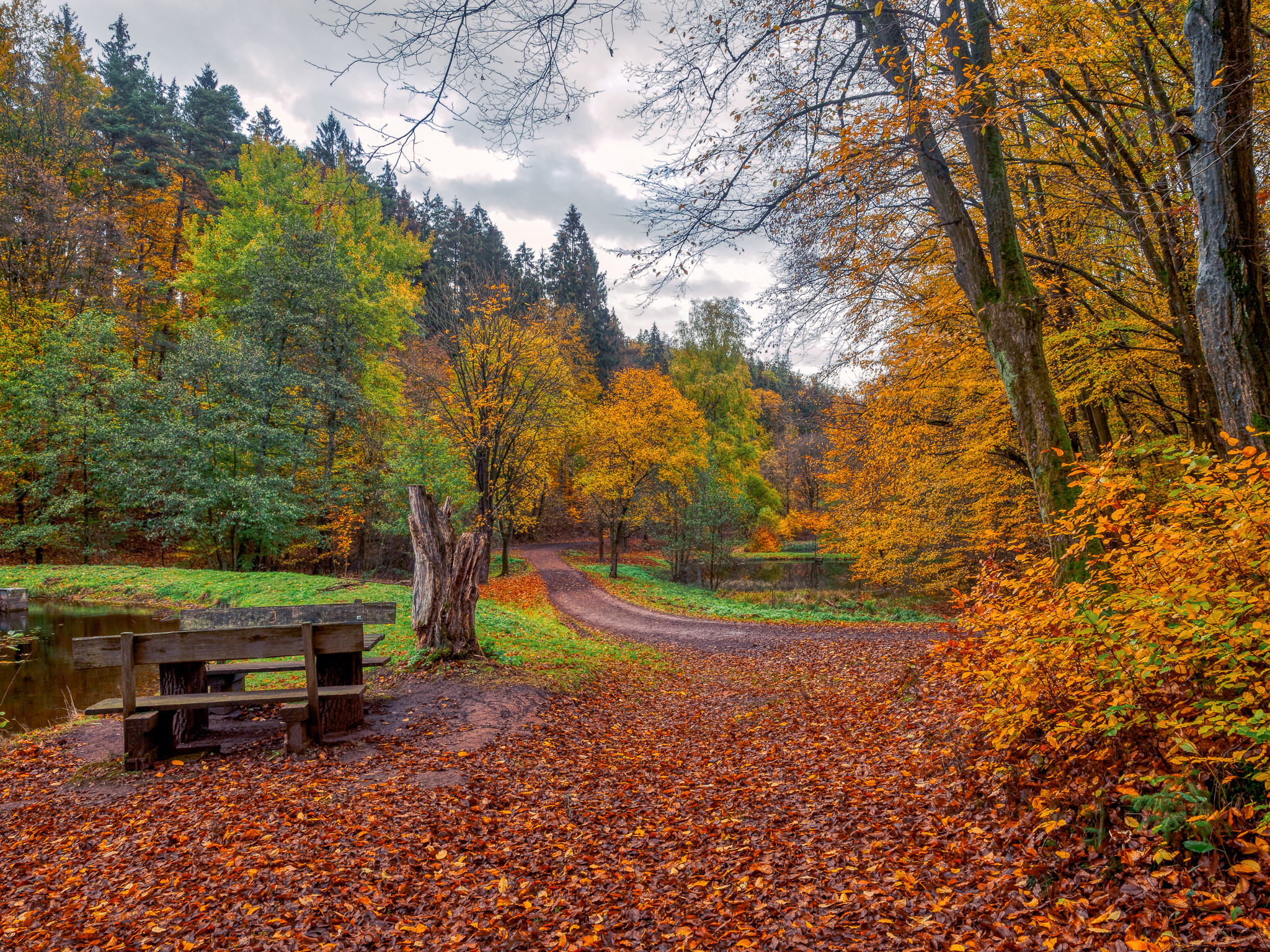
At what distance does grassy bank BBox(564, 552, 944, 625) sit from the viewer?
14.9 m

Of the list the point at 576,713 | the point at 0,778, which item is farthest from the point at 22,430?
the point at 576,713

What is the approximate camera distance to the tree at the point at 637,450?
2358 cm

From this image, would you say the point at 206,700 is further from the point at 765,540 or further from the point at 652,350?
the point at 652,350

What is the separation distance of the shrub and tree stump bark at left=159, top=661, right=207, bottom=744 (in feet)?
21.3

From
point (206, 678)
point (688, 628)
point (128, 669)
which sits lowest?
point (688, 628)

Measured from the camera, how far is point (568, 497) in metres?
37.2

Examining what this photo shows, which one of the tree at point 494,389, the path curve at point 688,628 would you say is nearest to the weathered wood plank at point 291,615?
the path curve at point 688,628

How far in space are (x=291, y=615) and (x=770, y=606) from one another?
14.0 m

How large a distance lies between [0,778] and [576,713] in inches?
196

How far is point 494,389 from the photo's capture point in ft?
56.4

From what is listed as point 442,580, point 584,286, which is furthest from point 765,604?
point 584,286

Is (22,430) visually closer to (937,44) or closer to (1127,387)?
(937,44)

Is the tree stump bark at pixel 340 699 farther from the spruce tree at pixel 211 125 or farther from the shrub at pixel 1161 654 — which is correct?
the spruce tree at pixel 211 125

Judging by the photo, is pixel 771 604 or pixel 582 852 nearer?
pixel 582 852
